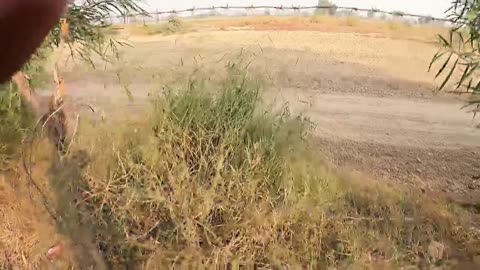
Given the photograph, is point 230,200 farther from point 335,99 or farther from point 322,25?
point 322,25

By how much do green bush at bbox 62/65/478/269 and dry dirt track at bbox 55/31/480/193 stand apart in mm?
337

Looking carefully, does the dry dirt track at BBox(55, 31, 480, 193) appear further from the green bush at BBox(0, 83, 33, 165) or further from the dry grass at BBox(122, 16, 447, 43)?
the green bush at BBox(0, 83, 33, 165)

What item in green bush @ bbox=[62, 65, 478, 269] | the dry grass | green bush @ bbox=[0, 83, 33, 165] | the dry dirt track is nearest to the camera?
green bush @ bbox=[62, 65, 478, 269]

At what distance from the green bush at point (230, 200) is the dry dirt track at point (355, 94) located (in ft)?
1.10

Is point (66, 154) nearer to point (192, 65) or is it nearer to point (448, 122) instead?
point (192, 65)

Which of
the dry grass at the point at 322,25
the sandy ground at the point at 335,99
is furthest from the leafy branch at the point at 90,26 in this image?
the dry grass at the point at 322,25

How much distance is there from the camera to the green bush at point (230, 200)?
365cm

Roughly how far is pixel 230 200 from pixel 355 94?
3.18 metres

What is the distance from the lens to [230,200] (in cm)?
375

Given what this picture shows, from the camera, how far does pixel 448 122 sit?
18.7ft

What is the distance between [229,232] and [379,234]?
93 centimetres

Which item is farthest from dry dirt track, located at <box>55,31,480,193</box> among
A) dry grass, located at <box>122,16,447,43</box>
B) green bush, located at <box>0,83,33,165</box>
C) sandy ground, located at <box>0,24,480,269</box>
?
green bush, located at <box>0,83,33,165</box>

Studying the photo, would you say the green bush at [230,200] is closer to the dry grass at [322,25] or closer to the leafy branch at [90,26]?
the leafy branch at [90,26]

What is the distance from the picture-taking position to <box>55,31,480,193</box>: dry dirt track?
15.8 ft
